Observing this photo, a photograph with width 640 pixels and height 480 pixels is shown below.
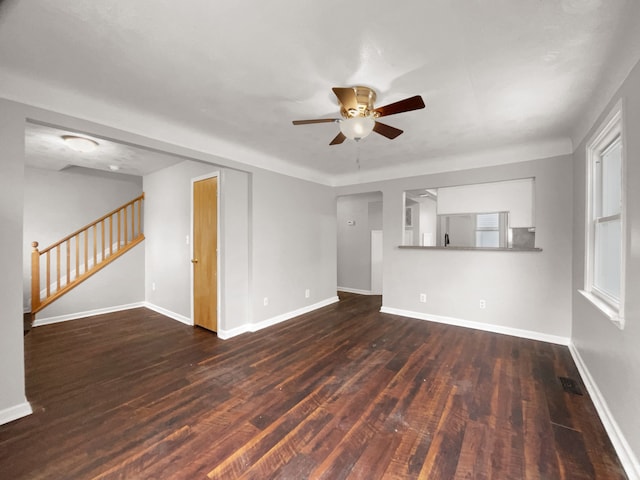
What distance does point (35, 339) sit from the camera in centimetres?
325

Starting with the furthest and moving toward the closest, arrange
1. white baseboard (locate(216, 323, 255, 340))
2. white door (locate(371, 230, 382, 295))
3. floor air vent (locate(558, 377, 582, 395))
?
1. white door (locate(371, 230, 382, 295))
2. white baseboard (locate(216, 323, 255, 340))
3. floor air vent (locate(558, 377, 582, 395))

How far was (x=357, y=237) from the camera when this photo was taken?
611 cm

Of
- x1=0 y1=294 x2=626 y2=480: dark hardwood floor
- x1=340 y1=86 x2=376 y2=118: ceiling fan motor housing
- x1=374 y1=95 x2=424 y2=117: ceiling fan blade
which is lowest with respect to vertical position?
x1=0 y1=294 x2=626 y2=480: dark hardwood floor

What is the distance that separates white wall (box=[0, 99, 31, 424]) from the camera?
1.76 meters

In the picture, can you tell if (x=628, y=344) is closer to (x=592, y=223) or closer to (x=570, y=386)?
(x=570, y=386)

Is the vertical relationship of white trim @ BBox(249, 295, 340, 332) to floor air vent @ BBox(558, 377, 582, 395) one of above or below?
above

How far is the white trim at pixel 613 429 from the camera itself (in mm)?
1381

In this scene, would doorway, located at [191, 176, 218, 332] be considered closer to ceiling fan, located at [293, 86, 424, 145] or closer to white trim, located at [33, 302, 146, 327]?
white trim, located at [33, 302, 146, 327]

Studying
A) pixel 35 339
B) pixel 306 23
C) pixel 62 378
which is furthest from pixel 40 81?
pixel 35 339

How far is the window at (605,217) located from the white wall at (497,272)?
0.75m

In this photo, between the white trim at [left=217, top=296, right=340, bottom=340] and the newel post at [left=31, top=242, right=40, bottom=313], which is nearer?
the white trim at [left=217, top=296, right=340, bottom=340]

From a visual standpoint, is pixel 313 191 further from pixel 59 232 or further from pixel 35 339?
pixel 59 232

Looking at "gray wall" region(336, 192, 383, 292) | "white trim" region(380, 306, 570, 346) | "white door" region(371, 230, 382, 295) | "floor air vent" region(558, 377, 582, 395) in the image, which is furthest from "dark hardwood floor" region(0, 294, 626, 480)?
"gray wall" region(336, 192, 383, 292)

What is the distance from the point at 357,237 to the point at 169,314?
13.3 ft
